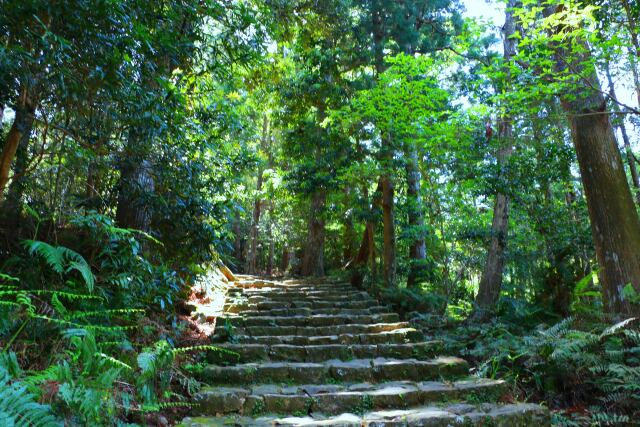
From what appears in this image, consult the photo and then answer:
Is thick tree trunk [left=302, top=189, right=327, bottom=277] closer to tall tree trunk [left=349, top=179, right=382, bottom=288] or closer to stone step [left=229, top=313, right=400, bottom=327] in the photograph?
tall tree trunk [left=349, top=179, right=382, bottom=288]

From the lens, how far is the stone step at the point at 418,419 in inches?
145

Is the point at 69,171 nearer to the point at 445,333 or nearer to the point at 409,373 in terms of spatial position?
the point at 409,373

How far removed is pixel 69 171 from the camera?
5.11 m

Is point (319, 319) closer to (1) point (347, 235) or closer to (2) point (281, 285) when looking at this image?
(2) point (281, 285)

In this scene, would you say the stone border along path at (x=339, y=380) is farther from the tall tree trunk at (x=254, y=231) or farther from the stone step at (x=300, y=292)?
the tall tree trunk at (x=254, y=231)

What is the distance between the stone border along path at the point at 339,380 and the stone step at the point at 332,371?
1 centimetres

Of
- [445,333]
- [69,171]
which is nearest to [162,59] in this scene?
[69,171]

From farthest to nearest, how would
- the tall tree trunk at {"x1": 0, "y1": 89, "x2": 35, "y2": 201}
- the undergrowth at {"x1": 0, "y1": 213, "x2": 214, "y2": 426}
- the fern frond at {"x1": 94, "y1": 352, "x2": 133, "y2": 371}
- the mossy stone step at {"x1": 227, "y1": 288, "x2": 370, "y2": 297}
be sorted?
the mossy stone step at {"x1": 227, "y1": 288, "x2": 370, "y2": 297} → the tall tree trunk at {"x1": 0, "y1": 89, "x2": 35, "y2": 201} → the fern frond at {"x1": 94, "y1": 352, "x2": 133, "y2": 371} → the undergrowth at {"x1": 0, "y1": 213, "x2": 214, "y2": 426}

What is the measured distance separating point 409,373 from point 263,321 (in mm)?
2649

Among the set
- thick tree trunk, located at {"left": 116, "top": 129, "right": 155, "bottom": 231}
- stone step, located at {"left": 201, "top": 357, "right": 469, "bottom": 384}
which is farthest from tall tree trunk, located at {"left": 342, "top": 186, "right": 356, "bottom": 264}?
stone step, located at {"left": 201, "top": 357, "right": 469, "bottom": 384}

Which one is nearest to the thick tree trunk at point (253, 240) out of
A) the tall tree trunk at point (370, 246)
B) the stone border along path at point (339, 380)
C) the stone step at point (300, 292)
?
the tall tree trunk at point (370, 246)

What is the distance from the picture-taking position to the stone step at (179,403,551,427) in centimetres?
368

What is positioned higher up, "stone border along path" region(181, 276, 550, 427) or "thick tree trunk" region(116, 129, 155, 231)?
"thick tree trunk" region(116, 129, 155, 231)

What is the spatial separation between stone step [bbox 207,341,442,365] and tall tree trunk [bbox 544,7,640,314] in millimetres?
2386
